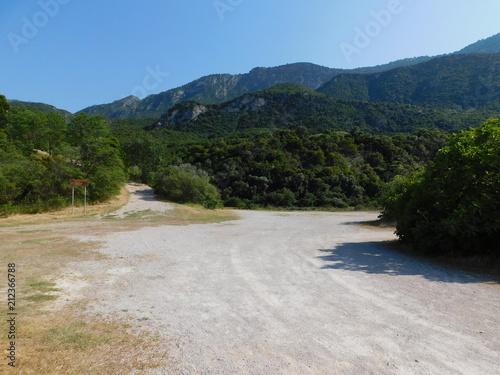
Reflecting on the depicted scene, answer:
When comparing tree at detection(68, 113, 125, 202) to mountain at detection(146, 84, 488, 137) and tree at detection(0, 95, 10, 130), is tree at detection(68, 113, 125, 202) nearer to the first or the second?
tree at detection(0, 95, 10, 130)

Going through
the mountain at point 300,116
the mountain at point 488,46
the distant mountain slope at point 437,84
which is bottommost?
the mountain at point 300,116

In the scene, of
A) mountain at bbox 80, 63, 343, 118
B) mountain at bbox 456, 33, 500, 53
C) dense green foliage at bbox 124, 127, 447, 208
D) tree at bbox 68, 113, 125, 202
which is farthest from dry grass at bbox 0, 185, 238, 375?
mountain at bbox 456, 33, 500, 53

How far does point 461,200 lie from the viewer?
7738 mm

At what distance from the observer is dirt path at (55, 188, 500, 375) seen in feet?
9.61

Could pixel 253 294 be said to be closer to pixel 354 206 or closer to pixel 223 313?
pixel 223 313

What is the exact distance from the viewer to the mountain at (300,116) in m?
76.0

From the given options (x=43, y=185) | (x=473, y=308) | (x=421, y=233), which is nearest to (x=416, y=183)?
(x=421, y=233)

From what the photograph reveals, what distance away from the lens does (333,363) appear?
2865mm

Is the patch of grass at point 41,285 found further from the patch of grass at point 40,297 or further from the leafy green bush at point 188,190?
the leafy green bush at point 188,190

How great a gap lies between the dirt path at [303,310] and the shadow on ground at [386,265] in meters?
0.04

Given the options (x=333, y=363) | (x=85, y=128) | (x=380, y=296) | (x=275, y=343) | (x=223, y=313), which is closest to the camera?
(x=333, y=363)

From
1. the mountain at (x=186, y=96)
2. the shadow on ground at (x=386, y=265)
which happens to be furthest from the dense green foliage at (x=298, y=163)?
the mountain at (x=186, y=96)

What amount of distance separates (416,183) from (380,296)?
5774 mm

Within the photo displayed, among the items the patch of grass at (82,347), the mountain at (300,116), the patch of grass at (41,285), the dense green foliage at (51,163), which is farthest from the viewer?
the mountain at (300,116)
